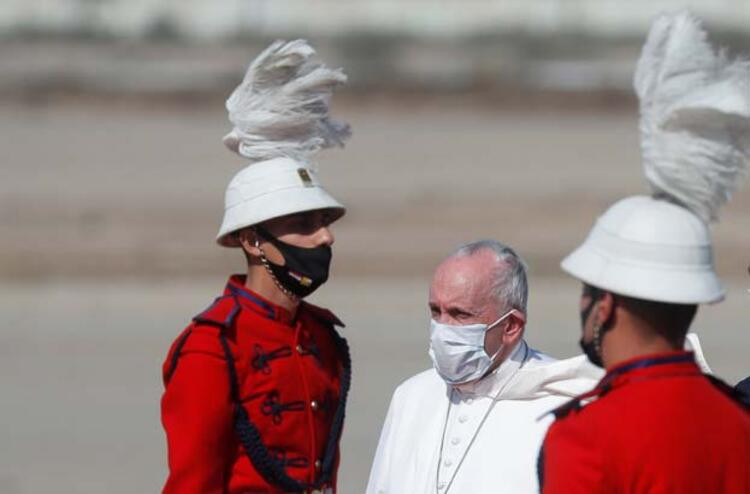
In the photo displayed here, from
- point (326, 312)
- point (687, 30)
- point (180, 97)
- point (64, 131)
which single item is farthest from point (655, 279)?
point (180, 97)

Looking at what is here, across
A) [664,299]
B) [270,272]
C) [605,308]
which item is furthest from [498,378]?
[664,299]

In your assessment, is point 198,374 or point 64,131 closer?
point 198,374

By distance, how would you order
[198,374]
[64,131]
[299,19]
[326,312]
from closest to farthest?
[198,374] < [326,312] < [64,131] < [299,19]

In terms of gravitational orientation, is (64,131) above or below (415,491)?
below

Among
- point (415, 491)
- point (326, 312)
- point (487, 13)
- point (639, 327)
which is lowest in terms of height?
point (487, 13)

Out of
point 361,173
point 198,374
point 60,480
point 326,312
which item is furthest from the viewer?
point 361,173

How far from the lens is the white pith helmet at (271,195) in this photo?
5.38 m

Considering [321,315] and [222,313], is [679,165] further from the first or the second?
[321,315]

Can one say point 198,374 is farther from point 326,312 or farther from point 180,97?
point 180,97

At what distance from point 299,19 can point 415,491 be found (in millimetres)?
42292

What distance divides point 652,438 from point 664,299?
1.01ft

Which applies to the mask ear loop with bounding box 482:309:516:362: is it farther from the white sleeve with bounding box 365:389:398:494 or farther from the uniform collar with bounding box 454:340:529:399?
the white sleeve with bounding box 365:389:398:494

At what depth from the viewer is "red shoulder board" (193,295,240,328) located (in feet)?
17.3

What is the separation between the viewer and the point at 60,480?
11.3 meters
